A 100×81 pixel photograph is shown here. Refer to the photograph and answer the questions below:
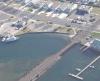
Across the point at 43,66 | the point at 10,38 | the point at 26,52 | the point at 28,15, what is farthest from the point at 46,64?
the point at 28,15

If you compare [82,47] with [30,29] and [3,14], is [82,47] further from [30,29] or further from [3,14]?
[3,14]

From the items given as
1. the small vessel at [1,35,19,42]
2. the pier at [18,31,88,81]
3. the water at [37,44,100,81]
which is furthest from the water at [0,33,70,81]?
the water at [37,44,100,81]

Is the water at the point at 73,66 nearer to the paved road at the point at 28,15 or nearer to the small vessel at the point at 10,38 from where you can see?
the paved road at the point at 28,15

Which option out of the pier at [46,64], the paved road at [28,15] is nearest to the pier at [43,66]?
the pier at [46,64]

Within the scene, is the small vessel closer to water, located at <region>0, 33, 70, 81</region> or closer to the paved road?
water, located at <region>0, 33, 70, 81</region>

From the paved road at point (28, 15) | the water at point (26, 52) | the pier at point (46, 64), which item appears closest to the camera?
the pier at point (46, 64)
